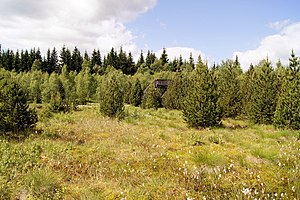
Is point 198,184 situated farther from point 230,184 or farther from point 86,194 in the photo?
point 86,194

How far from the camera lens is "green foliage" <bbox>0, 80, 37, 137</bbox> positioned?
36.0 ft

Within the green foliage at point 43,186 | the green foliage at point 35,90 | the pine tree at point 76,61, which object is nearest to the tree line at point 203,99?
the green foliage at point 35,90

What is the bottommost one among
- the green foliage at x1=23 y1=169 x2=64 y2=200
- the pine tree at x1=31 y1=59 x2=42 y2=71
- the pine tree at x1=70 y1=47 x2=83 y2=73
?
the green foliage at x1=23 y1=169 x2=64 y2=200

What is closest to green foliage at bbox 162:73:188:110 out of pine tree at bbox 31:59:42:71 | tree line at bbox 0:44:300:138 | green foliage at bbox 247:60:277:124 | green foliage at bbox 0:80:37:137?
tree line at bbox 0:44:300:138

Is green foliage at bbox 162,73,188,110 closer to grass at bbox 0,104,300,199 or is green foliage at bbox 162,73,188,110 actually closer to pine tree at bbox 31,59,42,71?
grass at bbox 0,104,300,199

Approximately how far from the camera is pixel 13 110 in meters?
11.1

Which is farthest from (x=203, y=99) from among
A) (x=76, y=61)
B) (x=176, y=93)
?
(x=76, y=61)

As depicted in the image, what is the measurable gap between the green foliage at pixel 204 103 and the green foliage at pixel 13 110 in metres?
10.2

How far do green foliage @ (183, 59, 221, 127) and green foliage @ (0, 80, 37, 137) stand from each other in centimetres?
1017

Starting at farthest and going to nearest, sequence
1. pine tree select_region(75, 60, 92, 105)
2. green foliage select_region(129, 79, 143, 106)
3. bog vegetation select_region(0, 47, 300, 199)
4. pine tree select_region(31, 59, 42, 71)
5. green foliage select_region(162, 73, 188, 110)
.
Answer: pine tree select_region(31, 59, 42, 71)
pine tree select_region(75, 60, 92, 105)
green foliage select_region(129, 79, 143, 106)
green foliage select_region(162, 73, 188, 110)
bog vegetation select_region(0, 47, 300, 199)

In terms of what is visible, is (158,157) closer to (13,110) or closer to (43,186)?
(43,186)

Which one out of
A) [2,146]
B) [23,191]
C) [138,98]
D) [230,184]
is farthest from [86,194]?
[138,98]

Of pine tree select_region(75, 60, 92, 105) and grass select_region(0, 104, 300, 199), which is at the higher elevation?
pine tree select_region(75, 60, 92, 105)

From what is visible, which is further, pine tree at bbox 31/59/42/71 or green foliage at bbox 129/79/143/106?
pine tree at bbox 31/59/42/71
